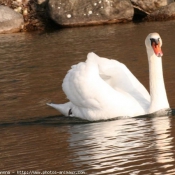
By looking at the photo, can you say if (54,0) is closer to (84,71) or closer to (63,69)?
(63,69)

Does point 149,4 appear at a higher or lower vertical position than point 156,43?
higher

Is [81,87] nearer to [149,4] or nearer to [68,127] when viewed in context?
[68,127]

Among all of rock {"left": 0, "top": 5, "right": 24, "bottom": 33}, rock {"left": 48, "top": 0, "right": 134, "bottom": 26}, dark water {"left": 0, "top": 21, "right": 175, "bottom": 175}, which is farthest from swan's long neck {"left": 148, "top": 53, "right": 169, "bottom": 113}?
rock {"left": 0, "top": 5, "right": 24, "bottom": 33}

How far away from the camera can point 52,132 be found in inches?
312

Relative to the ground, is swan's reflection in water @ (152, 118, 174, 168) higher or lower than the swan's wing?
lower

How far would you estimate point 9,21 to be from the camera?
66.3ft

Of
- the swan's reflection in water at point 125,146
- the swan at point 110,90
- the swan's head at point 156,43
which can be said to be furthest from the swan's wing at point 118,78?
the swan's reflection in water at point 125,146

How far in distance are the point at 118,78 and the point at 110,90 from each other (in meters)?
0.61

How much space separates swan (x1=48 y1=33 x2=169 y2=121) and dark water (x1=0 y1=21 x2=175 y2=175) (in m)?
0.18

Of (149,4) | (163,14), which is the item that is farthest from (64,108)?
(149,4)

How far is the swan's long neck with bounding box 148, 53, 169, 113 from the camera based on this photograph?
330 inches

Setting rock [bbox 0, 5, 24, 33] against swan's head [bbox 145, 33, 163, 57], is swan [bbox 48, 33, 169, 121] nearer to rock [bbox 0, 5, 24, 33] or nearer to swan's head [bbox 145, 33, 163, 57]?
swan's head [bbox 145, 33, 163, 57]

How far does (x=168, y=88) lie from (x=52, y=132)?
8.97 feet

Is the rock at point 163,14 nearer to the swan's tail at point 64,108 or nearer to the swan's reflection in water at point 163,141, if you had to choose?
the swan's tail at point 64,108
